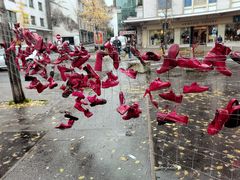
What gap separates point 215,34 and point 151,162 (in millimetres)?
25776

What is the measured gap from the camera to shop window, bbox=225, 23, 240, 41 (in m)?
26.2

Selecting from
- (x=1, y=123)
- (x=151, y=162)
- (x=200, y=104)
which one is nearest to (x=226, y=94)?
(x=200, y=104)

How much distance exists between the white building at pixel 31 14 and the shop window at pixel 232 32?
21595 millimetres

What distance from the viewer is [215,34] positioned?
85.8ft

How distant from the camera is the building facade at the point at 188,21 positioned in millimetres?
26348

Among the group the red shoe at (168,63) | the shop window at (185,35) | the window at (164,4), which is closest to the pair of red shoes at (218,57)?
the red shoe at (168,63)

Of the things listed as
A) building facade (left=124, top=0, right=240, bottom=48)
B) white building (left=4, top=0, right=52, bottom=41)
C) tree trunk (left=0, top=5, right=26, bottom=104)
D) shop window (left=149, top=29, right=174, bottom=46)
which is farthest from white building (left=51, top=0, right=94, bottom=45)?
tree trunk (left=0, top=5, right=26, bottom=104)

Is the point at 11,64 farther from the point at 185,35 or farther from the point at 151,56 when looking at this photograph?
the point at 185,35

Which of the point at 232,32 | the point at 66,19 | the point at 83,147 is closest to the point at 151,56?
the point at 83,147

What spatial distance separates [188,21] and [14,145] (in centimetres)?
2891

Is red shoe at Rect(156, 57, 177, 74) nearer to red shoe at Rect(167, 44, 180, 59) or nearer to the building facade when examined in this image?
red shoe at Rect(167, 44, 180, 59)

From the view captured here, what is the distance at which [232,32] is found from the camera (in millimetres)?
26750

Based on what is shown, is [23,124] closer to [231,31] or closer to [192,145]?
[192,145]

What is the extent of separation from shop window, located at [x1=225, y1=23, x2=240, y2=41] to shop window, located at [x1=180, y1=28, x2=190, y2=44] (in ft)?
14.8
